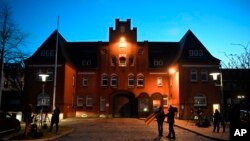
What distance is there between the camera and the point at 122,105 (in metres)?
51.7

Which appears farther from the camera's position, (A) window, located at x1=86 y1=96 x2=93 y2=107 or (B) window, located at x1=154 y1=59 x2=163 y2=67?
(B) window, located at x1=154 y1=59 x2=163 y2=67

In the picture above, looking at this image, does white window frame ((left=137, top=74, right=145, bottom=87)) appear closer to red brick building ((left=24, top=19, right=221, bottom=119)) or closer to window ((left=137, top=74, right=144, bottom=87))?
window ((left=137, top=74, right=144, bottom=87))

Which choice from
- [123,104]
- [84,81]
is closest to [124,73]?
[123,104]

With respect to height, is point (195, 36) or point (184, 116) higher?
point (195, 36)

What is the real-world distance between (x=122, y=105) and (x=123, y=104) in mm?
244

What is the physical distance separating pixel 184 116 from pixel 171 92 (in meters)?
7.49

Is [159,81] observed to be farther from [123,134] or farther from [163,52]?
[123,134]

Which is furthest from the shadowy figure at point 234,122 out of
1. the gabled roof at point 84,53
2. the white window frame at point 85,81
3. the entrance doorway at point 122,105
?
the gabled roof at point 84,53

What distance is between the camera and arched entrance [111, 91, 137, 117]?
5091cm

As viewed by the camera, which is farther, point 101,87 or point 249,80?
point 101,87

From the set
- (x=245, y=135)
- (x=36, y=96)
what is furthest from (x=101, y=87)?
(x=245, y=135)

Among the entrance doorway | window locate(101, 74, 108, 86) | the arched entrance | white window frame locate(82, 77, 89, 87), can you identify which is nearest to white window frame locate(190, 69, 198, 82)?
the arched entrance

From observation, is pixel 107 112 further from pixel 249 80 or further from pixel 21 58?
pixel 249 80

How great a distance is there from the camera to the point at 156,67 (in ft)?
171
